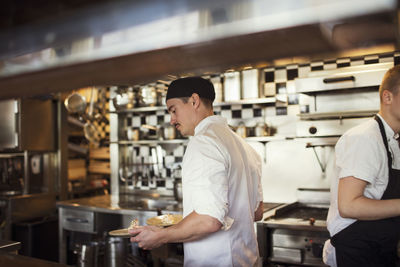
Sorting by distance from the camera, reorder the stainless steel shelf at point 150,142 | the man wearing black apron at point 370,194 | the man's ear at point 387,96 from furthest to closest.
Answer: the stainless steel shelf at point 150,142 < the man's ear at point 387,96 < the man wearing black apron at point 370,194

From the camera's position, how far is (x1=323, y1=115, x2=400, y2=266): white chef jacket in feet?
5.91

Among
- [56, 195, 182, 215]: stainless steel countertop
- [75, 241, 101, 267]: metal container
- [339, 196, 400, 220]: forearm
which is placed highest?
[339, 196, 400, 220]: forearm

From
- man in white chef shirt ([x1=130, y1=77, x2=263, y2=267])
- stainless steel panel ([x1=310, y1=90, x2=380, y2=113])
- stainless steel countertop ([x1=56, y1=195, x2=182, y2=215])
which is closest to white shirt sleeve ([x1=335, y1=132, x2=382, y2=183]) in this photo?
man in white chef shirt ([x1=130, y1=77, x2=263, y2=267])

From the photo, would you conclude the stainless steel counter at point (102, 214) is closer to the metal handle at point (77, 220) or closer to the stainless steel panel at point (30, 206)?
the metal handle at point (77, 220)

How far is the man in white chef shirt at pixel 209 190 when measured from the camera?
1.68 m

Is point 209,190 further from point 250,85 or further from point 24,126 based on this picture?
point 24,126

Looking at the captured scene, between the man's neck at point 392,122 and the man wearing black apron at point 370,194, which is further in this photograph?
the man's neck at point 392,122

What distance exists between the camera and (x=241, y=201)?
1.90 m

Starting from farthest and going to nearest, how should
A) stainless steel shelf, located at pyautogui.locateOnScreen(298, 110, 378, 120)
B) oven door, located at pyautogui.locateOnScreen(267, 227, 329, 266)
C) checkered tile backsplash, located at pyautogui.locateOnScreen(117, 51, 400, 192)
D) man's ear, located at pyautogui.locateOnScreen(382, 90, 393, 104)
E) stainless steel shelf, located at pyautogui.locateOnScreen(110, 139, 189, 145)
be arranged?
stainless steel shelf, located at pyautogui.locateOnScreen(110, 139, 189, 145)
checkered tile backsplash, located at pyautogui.locateOnScreen(117, 51, 400, 192)
stainless steel shelf, located at pyautogui.locateOnScreen(298, 110, 378, 120)
oven door, located at pyautogui.locateOnScreen(267, 227, 329, 266)
man's ear, located at pyautogui.locateOnScreen(382, 90, 393, 104)

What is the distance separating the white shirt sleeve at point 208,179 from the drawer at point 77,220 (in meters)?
2.62

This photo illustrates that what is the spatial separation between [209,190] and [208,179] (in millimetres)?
48

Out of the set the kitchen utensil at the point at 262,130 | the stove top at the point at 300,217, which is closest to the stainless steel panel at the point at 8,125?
the kitchen utensil at the point at 262,130

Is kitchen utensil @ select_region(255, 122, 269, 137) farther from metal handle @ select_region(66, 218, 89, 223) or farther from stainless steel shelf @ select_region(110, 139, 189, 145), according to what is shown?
metal handle @ select_region(66, 218, 89, 223)

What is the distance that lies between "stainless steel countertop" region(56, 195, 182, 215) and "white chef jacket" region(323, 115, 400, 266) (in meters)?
1.98
